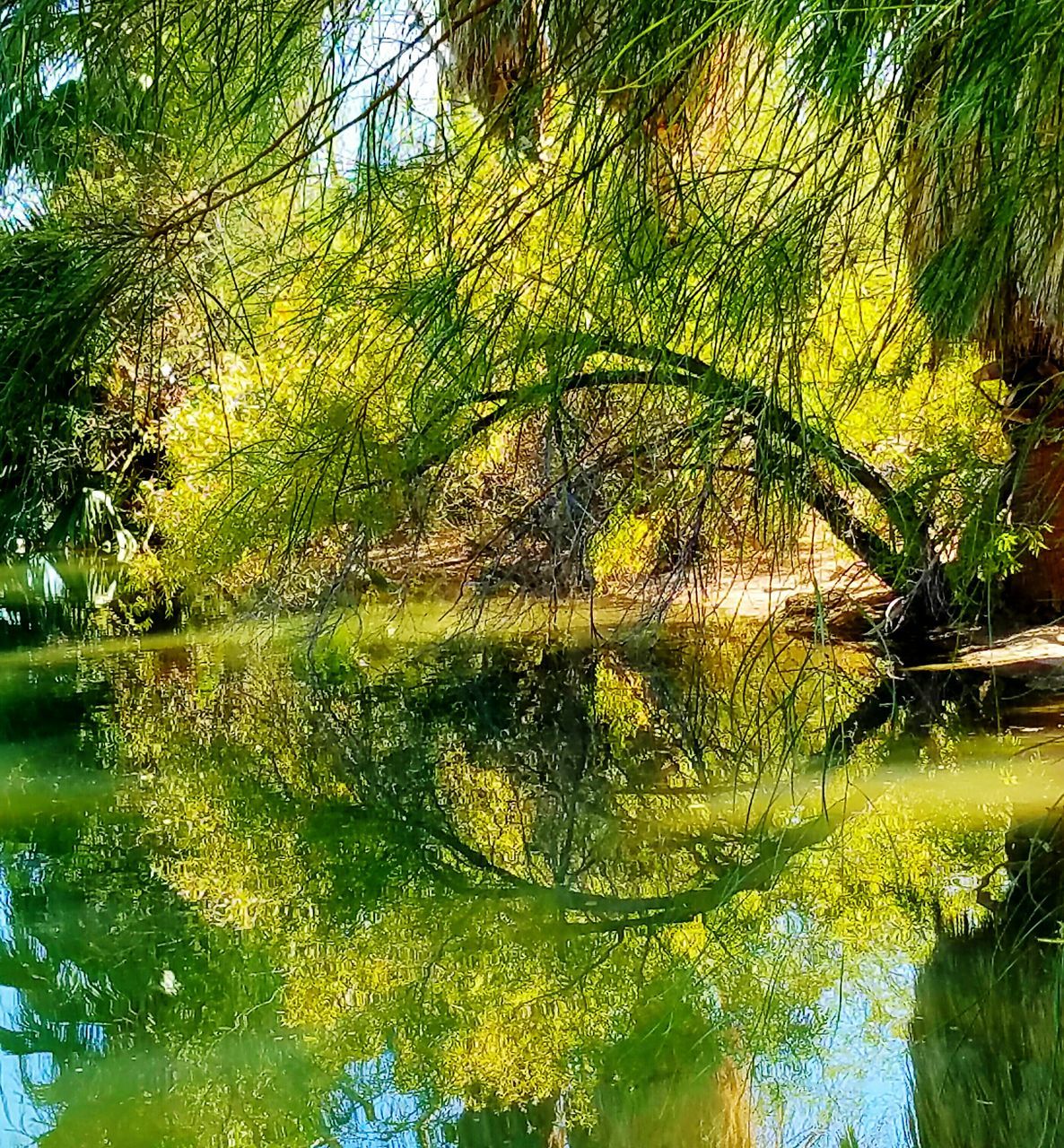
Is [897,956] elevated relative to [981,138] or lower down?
lower down

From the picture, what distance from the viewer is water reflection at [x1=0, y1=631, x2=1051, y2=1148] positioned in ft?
5.38

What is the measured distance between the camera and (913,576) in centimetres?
359

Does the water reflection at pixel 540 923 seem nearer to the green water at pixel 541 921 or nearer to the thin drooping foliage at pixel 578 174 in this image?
the green water at pixel 541 921

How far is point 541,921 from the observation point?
2283 mm

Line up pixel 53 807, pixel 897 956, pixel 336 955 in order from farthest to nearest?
pixel 53 807 → pixel 336 955 → pixel 897 956

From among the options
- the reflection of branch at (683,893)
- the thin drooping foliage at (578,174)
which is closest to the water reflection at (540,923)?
the reflection of branch at (683,893)

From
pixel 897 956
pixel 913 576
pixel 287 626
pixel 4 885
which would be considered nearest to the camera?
pixel 897 956

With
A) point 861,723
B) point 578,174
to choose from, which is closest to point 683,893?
point 861,723

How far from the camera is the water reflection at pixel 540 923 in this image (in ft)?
5.38

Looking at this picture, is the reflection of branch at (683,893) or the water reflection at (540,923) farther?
the reflection of branch at (683,893)

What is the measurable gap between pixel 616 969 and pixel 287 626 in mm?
3446

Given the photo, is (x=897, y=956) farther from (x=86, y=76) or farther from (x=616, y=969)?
(x=86, y=76)

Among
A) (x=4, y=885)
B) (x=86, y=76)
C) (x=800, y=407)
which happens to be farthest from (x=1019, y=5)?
(x=4, y=885)

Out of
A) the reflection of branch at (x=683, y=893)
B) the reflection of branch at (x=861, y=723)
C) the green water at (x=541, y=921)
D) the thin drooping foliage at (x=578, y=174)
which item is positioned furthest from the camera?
the reflection of branch at (x=861, y=723)
